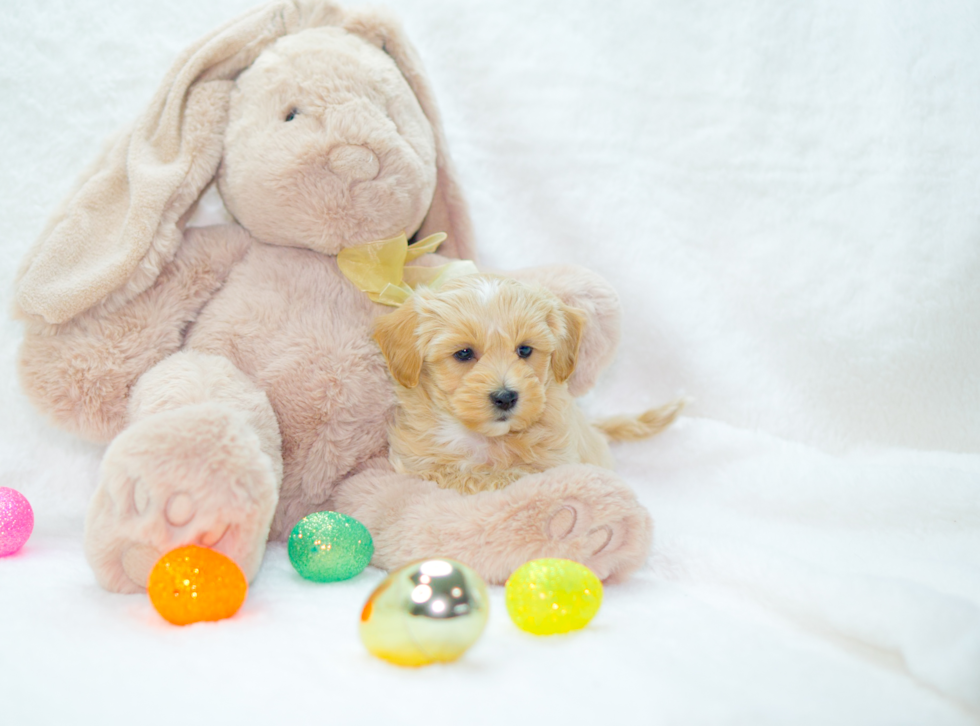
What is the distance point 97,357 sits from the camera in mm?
1692

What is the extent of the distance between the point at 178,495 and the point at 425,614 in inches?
19.8

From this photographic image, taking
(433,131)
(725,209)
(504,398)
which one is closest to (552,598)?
(504,398)

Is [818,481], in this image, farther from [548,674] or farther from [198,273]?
[198,273]

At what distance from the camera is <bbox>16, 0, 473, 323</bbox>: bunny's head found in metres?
1.72

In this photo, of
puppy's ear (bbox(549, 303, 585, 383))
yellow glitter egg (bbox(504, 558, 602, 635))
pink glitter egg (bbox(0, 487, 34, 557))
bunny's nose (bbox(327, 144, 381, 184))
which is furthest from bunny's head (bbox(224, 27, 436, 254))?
yellow glitter egg (bbox(504, 558, 602, 635))

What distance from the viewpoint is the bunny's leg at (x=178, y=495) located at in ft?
4.33

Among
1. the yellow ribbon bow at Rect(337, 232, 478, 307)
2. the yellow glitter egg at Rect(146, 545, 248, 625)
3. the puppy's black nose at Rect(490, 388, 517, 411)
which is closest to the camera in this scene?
the yellow glitter egg at Rect(146, 545, 248, 625)

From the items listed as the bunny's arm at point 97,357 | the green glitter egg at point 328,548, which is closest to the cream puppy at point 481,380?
the green glitter egg at point 328,548

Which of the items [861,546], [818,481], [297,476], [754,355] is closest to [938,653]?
[861,546]

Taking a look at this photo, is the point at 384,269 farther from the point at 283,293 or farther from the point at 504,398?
the point at 504,398

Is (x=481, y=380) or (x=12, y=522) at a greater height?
(x=481, y=380)

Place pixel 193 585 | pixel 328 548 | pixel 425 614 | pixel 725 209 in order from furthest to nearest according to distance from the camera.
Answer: pixel 725 209 < pixel 328 548 < pixel 193 585 < pixel 425 614

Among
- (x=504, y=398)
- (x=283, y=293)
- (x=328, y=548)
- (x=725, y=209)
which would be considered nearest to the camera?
(x=328, y=548)

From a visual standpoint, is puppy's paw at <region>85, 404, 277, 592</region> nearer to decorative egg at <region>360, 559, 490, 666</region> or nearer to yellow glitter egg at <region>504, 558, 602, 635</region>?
decorative egg at <region>360, 559, 490, 666</region>
